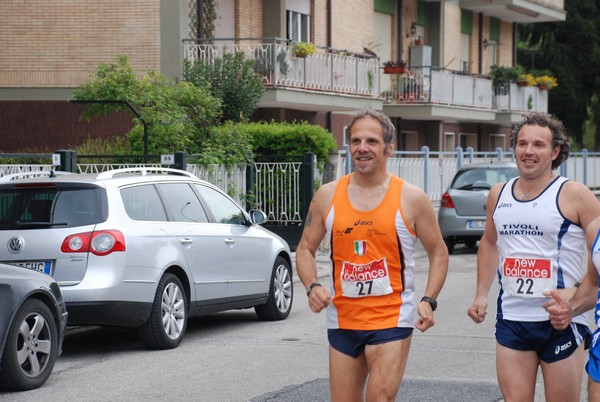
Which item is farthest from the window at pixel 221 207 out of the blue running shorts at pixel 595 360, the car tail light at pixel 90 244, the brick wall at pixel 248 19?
the brick wall at pixel 248 19

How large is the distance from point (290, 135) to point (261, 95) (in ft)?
8.57

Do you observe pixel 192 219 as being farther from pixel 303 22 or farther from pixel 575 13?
pixel 575 13

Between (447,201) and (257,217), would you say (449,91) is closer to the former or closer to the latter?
(447,201)

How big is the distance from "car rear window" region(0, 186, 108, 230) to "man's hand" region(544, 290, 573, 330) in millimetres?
5429

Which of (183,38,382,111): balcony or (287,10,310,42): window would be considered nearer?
(183,38,382,111): balcony

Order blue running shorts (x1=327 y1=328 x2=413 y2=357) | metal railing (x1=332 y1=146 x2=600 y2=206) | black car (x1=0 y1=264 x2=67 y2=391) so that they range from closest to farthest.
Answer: blue running shorts (x1=327 y1=328 x2=413 y2=357)
black car (x1=0 y1=264 x2=67 y2=391)
metal railing (x1=332 y1=146 x2=600 y2=206)

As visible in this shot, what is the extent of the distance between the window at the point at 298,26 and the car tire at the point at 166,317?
1936 cm

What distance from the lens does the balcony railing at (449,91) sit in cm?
3475

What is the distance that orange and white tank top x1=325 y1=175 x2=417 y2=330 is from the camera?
5703 millimetres

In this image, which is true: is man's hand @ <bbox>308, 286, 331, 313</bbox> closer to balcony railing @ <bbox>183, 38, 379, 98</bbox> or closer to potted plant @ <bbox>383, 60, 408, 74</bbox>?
balcony railing @ <bbox>183, 38, 379, 98</bbox>

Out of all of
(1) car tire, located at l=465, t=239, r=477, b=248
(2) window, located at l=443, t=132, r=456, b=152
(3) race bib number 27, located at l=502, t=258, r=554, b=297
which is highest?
(2) window, located at l=443, t=132, r=456, b=152

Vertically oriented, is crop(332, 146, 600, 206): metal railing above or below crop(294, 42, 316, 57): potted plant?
below

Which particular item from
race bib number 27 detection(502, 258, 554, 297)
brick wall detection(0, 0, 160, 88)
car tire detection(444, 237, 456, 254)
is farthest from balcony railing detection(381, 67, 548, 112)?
race bib number 27 detection(502, 258, 554, 297)

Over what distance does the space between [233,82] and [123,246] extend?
46.3ft
